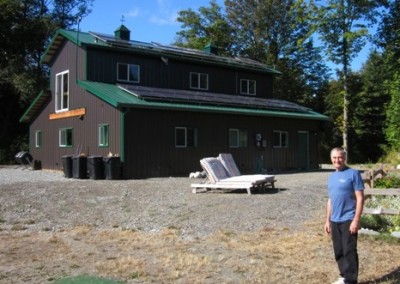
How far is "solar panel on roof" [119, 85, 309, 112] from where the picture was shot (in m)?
21.8

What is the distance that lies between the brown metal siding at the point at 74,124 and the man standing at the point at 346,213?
15496 millimetres

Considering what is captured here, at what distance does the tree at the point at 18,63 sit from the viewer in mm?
38281

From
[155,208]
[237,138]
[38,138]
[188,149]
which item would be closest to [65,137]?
[38,138]

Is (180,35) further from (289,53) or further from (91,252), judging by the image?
(91,252)

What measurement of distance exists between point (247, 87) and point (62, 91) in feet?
35.9

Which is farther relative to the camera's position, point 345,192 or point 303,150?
point 303,150

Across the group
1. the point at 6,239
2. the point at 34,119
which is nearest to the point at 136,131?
the point at 34,119

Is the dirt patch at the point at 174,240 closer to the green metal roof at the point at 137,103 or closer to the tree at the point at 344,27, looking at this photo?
the green metal roof at the point at 137,103

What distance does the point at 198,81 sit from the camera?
27.5 meters

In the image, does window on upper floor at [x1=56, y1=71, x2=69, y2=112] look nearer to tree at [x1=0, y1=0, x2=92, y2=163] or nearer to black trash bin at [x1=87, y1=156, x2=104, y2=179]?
black trash bin at [x1=87, y1=156, x2=104, y2=179]

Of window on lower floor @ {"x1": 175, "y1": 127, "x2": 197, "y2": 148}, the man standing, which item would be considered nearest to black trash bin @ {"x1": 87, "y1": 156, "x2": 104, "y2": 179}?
window on lower floor @ {"x1": 175, "y1": 127, "x2": 197, "y2": 148}

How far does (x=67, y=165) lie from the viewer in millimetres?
20797

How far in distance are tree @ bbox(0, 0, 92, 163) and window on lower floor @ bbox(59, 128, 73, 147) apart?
539 inches

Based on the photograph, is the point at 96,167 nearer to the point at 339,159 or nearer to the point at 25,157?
the point at 25,157
